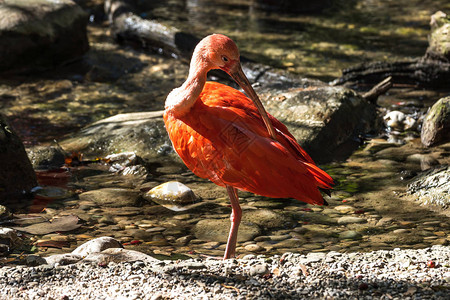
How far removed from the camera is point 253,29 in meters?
11.4

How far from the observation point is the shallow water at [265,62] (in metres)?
4.37

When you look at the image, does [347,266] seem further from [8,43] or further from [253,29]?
[253,29]

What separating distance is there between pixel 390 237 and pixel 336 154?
1.78 m

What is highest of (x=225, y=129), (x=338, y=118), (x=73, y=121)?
(x=225, y=129)

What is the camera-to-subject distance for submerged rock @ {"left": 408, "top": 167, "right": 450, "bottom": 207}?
4672 mm

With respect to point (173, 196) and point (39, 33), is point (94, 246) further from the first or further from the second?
point (39, 33)

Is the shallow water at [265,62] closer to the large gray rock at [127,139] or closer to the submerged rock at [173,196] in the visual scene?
the submerged rock at [173,196]

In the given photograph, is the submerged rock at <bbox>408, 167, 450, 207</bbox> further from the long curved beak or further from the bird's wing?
the long curved beak

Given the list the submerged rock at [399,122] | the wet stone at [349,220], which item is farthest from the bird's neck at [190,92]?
the submerged rock at [399,122]

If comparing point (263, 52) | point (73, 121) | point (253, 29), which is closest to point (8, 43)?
point (73, 121)

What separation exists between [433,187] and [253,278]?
2192mm

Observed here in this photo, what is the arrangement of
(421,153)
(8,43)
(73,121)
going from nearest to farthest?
(421,153) < (73,121) < (8,43)

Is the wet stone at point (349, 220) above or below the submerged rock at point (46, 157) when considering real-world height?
above

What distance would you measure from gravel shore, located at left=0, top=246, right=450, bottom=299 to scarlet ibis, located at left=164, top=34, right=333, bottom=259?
437mm
